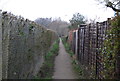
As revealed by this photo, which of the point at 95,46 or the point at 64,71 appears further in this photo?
the point at 64,71

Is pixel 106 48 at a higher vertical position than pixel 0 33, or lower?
lower

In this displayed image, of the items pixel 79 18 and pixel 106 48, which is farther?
pixel 79 18

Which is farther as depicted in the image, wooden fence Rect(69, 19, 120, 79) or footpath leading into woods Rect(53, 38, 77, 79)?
footpath leading into woods Rect(53, 38, 77, 79)

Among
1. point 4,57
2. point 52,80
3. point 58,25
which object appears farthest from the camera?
point 58,25

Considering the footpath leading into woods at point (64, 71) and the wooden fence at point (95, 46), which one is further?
the footpath leading into woods at point (64, 71)

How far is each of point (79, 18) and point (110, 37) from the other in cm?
2630

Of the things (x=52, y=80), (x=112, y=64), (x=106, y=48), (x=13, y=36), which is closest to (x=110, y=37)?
(x=106, y=48)

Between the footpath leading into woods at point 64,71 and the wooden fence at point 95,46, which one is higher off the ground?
the wooden fence at point 95,46

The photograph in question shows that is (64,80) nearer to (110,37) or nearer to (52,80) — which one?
(52,80)

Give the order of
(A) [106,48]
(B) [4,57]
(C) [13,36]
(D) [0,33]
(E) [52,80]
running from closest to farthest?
(D) [0,33] → (B) [4,57] → (C) [13,36] → (A) [106,48] → (E) [52,80]

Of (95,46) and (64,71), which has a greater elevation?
(95,46)

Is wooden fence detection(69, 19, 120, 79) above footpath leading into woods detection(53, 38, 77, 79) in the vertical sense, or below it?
above

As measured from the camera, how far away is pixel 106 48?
164 inches

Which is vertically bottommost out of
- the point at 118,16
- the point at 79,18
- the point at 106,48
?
the point at 106,48
